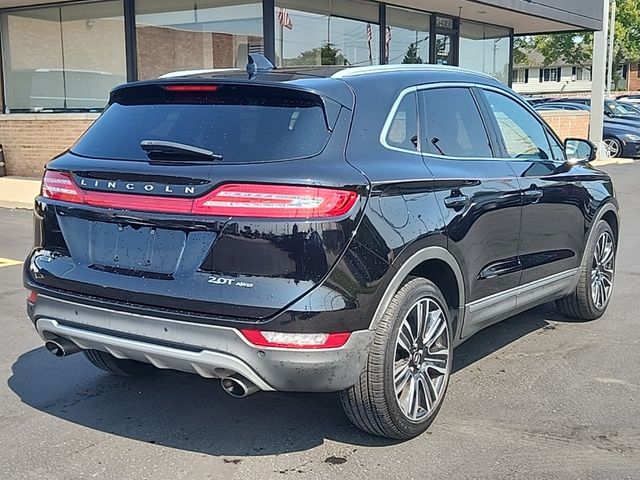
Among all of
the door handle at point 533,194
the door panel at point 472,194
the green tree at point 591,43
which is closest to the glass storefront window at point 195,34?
the door handle at point 533,194

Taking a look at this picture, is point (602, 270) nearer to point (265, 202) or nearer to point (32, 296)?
point (265, 202)

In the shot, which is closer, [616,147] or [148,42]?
[148,42]

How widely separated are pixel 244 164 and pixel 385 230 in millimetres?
711

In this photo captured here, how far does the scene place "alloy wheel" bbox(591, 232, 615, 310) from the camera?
600 centimetres

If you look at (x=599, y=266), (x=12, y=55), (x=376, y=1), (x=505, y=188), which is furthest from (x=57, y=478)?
(x=12, y=55)

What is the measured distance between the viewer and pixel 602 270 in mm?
6148

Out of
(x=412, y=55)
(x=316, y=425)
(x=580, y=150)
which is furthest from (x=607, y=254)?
(x=412, y=55)

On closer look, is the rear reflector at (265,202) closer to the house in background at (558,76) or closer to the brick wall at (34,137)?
the brick wall at (34,137)

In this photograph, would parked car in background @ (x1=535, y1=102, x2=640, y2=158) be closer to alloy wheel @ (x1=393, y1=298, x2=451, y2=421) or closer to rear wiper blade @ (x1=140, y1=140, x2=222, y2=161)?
alloy wheel @ (x1=393, y1=298, x2=451, y2=421)

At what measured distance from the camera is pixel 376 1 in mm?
16234

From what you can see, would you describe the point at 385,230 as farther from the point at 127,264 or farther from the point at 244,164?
the point at 127,264

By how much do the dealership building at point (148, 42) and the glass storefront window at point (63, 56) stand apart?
0.02 metres

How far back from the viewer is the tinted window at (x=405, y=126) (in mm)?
3927

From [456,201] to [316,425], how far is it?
140 centimetres
